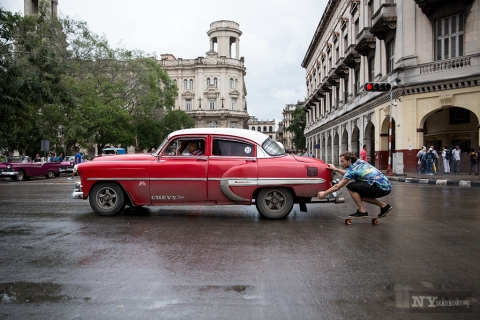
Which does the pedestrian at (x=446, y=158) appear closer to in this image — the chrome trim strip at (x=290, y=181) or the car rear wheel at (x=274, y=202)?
the chrome trim strip at (x=290, y=181)

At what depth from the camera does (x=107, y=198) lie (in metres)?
7.93

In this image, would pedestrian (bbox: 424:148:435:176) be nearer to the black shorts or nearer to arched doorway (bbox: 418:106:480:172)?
arched doorway (bbox: 418:106:480:172)

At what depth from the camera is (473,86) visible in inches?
792

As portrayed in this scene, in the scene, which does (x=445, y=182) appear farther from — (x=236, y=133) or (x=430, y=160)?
(x=236, y=133)

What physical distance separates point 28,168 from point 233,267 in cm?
2233

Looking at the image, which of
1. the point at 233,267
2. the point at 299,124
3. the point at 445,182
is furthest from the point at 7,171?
the point at 299,124

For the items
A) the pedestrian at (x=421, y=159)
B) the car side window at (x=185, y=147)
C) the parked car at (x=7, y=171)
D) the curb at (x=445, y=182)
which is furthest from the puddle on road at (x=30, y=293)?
the pedestrian at (x=421, y=159)

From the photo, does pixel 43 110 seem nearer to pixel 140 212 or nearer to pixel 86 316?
pixel 140 212

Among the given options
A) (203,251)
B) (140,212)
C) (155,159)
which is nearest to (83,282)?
(203,251)

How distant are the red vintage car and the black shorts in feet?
1.69

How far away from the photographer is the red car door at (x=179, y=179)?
7539mm

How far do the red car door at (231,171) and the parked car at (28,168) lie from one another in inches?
755

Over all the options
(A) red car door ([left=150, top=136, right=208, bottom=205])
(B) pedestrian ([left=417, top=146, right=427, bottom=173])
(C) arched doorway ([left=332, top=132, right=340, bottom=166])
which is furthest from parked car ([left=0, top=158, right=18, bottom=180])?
(C) arched doorway ([left=332, top=132, right=340, bottom=166])

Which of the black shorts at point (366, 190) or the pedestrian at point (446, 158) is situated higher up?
the pedestrian at point (446, 158)
